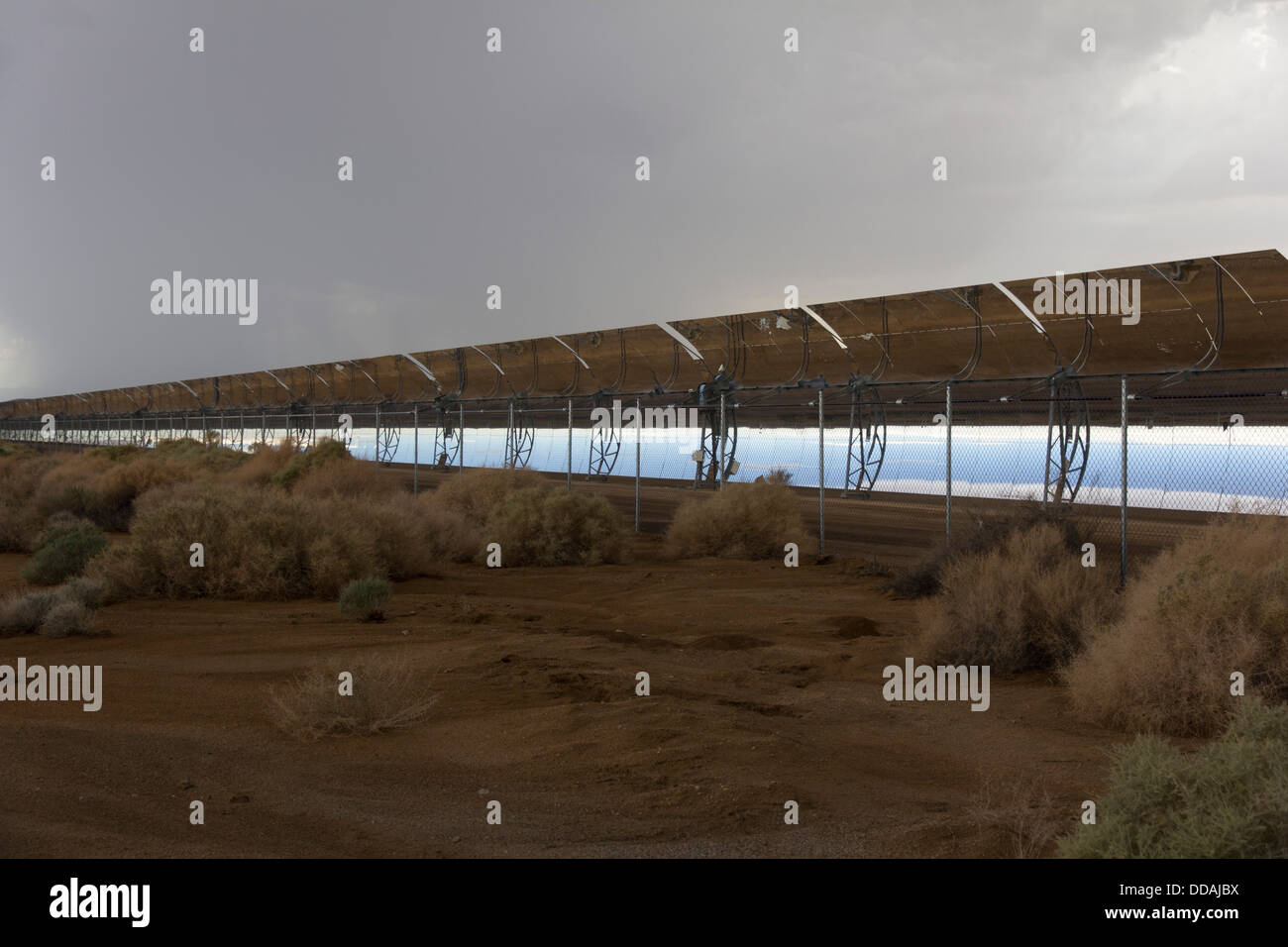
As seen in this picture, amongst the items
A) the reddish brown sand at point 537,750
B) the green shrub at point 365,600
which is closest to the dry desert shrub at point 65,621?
the reddish brown sand at point 537,750

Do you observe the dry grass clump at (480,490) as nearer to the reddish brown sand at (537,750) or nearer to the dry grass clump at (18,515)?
the dry grass clump at (18,515)

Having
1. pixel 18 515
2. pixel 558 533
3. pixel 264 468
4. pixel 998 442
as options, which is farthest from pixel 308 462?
Result: pixel 998 442

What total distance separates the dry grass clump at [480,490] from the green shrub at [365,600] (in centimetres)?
767

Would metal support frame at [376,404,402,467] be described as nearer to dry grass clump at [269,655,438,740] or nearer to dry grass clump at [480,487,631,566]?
dry grass clump at [480,487,631,566]

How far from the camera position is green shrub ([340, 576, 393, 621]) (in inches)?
440

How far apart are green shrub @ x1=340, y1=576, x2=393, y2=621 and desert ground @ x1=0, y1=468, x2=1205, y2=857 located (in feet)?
0.92

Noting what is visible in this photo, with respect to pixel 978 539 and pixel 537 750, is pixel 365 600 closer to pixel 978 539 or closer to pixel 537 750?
pixel 537 750

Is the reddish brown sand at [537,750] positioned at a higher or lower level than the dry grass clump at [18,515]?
lower

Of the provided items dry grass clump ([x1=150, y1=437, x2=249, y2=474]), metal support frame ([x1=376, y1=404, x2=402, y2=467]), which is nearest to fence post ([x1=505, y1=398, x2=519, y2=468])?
metal support frame ([x1=376, y1=404, x2=402, y2=467])

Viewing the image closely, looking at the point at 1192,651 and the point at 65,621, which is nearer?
the point at 1192,651

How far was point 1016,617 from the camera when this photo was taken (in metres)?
8.69

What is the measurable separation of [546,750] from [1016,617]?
4.40m

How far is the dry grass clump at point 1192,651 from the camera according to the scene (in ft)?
21.7

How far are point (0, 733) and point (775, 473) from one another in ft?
48.2
